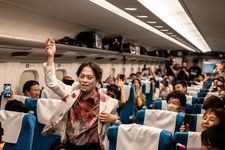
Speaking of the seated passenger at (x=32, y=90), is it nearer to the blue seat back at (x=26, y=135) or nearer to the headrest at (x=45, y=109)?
the headrest at (x=45, y=109)

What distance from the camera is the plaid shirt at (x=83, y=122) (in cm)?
296

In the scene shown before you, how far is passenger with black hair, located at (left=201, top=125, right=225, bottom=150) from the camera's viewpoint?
2.29m

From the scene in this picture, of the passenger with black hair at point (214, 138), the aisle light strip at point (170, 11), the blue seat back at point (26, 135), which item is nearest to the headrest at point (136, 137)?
the passenger with black hair at point (214, 138)

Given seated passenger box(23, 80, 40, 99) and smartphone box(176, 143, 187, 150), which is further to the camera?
seated passenger box(23, 80, 40, 99)

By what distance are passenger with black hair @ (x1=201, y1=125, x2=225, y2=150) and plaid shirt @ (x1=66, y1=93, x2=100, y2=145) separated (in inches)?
39.3

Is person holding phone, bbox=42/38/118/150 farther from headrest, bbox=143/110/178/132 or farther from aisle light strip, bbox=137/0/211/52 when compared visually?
aisle light strip, bbox=137/0/211/52

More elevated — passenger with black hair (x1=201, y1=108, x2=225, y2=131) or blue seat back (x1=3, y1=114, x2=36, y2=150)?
passenger with black hair (x1=201, y1=108, x2=225, y2=131)

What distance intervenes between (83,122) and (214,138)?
1.16 m

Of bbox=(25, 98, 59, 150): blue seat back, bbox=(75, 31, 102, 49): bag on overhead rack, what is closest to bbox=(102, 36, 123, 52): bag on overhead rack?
bbox=(75, 31, 102, 49): bag on overhead rack

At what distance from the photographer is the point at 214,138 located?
2.30 metres

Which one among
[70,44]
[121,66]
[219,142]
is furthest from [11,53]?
[121,66]

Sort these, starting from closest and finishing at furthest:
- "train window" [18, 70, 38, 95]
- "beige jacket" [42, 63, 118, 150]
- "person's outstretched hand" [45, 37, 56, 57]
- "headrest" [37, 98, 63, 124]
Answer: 1. "beige jacket" [42, 63, 118, 150]
2. "person's outstretched hand" [45, 37, 56, 57]
3. "headrest" [37, 98, 63, 124]
4. "train window" [18, 70, 38, 95]

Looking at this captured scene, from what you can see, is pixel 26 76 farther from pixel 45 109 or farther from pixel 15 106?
pixel 15 106

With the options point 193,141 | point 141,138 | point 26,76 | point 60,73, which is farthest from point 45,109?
point 60,73
